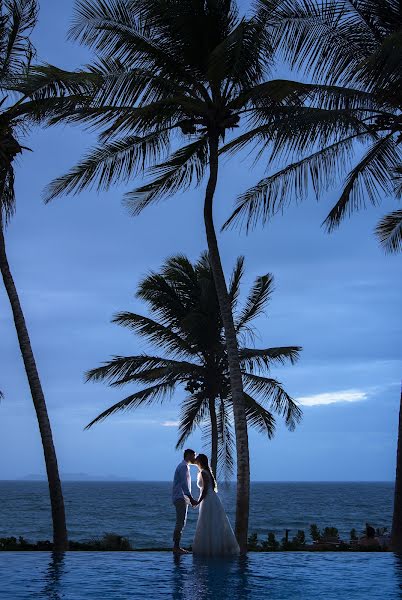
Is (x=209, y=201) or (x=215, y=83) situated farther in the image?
(x=209, y=201)

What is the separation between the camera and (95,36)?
1722cm

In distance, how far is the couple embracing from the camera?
1516cm

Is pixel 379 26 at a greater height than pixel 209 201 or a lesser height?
greater

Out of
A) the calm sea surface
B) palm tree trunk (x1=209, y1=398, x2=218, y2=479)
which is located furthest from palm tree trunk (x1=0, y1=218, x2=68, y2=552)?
the calm sea surface

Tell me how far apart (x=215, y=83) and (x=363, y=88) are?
9.87ft

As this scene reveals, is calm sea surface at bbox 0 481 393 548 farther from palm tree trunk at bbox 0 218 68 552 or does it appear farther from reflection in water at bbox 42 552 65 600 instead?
reflection in water at bbox 42 552 65 600

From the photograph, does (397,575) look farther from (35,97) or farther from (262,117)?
(35,97)

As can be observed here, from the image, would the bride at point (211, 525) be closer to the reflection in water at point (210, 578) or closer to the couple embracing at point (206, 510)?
the couple embracing at point (206, 510)

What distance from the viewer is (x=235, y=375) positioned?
56.1 feet

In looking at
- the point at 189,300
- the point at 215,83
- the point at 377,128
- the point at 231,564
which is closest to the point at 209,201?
the point at 215,83

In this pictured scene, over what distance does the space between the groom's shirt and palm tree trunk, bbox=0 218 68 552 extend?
9.90ft

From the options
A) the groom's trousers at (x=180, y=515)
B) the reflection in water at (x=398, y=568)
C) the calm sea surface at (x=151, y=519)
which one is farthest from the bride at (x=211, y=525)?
the calm sea surface at (x=151, y=519)

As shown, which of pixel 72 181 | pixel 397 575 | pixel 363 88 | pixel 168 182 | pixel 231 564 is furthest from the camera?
pixel 168 182

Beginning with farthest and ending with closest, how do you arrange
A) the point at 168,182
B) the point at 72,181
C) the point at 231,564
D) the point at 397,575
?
the point at 168,182 → the point at 72,181 → the point at 231,564 → the point at 397,575
